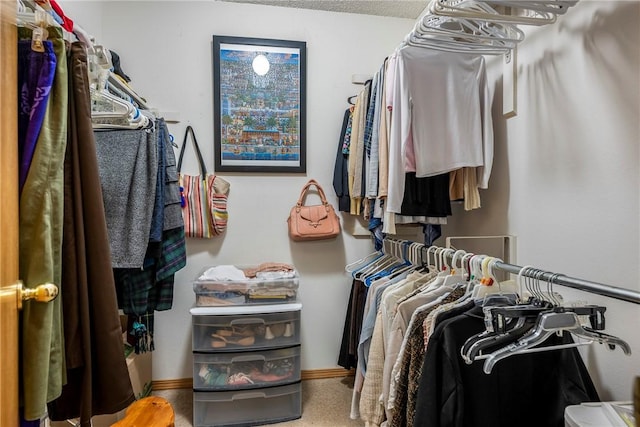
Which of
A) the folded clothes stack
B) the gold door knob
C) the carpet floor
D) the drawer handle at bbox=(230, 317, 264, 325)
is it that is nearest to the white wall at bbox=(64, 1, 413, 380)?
the carpet floor

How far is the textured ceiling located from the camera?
2174mm

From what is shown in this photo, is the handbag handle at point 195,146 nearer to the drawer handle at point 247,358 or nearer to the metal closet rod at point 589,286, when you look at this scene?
the drawer handle at point 247,358

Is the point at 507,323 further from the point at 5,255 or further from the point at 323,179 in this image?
the point at 323,179

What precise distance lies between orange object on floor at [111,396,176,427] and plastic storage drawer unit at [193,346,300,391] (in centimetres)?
17

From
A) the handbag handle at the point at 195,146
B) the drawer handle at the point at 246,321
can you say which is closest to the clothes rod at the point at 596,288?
the drawer handle at the point at 246,321

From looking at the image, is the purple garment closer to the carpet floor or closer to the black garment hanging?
the black garment hanging

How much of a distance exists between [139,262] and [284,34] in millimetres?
1678

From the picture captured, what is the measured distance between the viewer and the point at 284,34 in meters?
2.23

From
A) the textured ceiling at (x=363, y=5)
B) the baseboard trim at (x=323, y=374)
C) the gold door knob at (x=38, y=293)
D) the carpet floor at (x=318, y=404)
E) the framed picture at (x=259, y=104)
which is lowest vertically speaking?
the carpet floor at (x=318, y=404)

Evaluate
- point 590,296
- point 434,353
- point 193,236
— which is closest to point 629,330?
point 590,296

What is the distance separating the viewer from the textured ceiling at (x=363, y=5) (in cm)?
217

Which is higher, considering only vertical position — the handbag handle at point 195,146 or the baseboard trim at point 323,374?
the handbag handle at point 195,146

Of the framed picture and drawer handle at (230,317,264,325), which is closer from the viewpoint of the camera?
drawer handle at (230,317,264,325)

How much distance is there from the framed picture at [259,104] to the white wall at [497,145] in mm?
73
